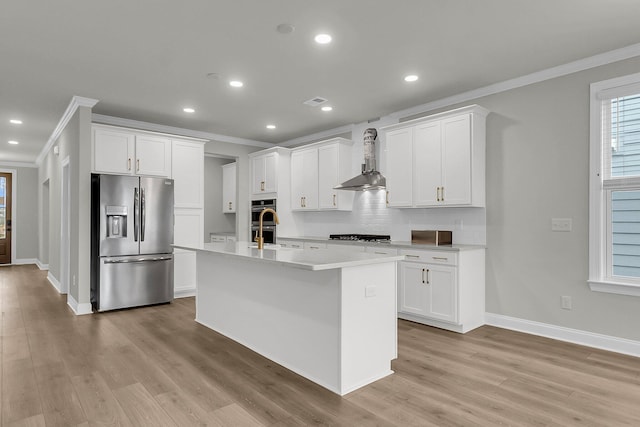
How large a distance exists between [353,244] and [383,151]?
1485 mm

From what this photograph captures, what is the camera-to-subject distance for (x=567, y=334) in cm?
367

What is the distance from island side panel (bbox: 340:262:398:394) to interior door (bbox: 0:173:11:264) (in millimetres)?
10750

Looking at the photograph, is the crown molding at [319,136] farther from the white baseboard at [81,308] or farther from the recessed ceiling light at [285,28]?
the white baseboard at [81,308]

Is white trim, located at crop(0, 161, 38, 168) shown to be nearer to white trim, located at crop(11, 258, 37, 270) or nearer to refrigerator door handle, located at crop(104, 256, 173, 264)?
white trim, located at crop(11, 258, 37, 270)

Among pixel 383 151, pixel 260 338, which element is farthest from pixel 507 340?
pixel 383 151

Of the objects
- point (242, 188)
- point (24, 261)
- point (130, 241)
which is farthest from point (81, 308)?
point (24, 261)

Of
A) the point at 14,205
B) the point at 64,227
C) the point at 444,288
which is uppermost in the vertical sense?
the point at 14,205

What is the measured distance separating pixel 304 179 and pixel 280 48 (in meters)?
3.21

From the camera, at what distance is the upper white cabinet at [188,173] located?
5723 millimetres

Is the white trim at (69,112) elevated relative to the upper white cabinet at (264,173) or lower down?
elevated

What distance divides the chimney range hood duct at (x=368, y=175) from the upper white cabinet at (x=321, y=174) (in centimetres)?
39

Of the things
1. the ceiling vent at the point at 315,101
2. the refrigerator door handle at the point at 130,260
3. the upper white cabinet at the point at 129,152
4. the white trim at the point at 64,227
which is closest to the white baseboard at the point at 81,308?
the refrigerator door handle at the point at 130,260

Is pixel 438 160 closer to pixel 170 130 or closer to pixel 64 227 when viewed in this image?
pixel 170 130

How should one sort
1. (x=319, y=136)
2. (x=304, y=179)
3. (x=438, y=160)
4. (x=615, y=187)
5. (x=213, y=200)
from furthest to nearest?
(x=213, y=200), (x=319, y=136), (x=304, y=179), (x=438, y=160), (x=615, y=187)
